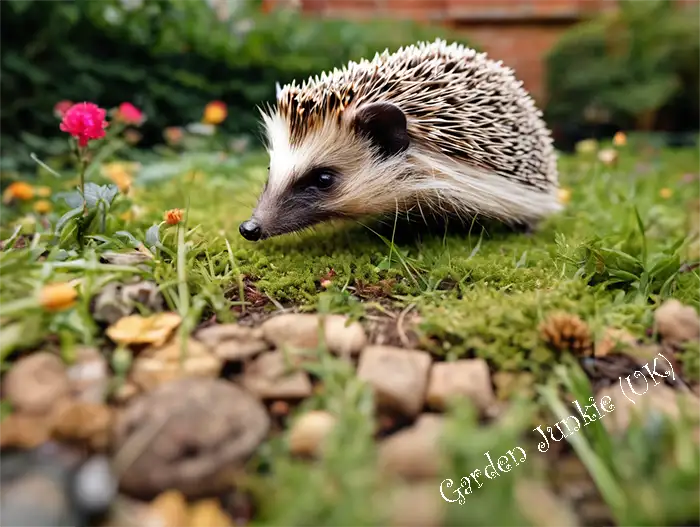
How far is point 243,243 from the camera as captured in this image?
7.61 ft

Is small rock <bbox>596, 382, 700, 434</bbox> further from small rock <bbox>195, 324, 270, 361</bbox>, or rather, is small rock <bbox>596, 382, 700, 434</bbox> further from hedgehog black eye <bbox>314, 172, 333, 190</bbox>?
hedgehog black eye <bbox>314, 172, 333, 190</bbox>

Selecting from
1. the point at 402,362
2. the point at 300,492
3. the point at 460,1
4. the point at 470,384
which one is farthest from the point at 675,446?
the point at 460,1

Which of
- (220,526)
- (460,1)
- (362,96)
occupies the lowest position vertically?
(220,526)

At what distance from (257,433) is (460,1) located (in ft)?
27.2

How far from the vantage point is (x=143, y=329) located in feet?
4.88

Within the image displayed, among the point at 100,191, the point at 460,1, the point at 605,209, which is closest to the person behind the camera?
the point at 100,191

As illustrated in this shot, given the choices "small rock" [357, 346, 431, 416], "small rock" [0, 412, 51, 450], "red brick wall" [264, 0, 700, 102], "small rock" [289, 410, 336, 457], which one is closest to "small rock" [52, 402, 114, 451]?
"small rock" [0, 412, 51, 450]

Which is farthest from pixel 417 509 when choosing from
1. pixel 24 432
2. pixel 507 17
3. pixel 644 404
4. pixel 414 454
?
pixel 507 17

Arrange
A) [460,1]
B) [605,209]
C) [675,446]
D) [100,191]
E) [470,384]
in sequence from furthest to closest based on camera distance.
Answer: [460,1]
[605,209]
[100,191]
[470,384]
[675,446]

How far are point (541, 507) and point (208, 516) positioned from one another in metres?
0.67

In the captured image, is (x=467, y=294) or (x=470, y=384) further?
(x=467, y=294)

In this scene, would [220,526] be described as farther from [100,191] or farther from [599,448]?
[100,191]

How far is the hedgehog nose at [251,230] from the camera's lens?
6.94 feet

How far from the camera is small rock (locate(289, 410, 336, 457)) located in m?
1.22
